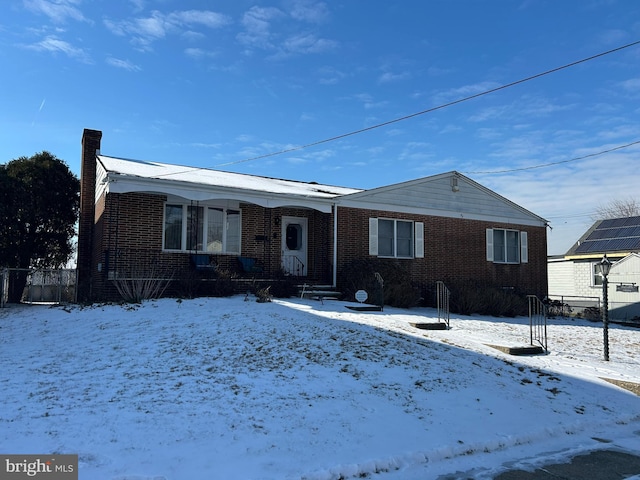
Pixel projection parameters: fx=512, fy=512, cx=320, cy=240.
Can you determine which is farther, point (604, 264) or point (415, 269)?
point (415, 269)

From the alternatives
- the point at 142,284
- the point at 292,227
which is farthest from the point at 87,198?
the point at 292,227

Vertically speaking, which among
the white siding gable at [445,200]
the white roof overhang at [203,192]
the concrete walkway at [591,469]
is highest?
the white siding gable at [445,200]

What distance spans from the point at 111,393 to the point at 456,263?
1546 centimetres

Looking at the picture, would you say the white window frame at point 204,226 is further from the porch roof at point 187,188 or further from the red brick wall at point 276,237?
the porch roof at point 187,188

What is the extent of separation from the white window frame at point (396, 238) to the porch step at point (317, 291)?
2301mm

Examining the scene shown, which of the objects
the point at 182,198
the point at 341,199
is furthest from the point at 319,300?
the point at 182,198

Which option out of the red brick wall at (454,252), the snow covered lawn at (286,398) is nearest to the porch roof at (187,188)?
the red brick wall at (454,252)

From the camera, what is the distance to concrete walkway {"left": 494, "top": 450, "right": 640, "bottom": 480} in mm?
5195

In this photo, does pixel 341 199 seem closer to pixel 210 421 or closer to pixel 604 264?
pixel 604 264

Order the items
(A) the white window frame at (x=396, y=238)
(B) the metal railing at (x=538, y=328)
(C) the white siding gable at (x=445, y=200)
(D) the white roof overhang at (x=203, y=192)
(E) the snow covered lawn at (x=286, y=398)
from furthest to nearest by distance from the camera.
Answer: (C) the white siding gable at (x=445, y=200) → (A) the white window frame at (x=396, y=238) → (D) the white roof overhang at (x=203, y=192) → (B) the metal railing at (x=538, y=328) → (E) the snow covered lawn at (x=286, y=398)

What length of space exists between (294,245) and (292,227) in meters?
0.62

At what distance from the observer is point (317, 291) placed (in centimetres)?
1560

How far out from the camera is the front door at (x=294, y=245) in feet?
55.9

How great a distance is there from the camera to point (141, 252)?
566 inches
